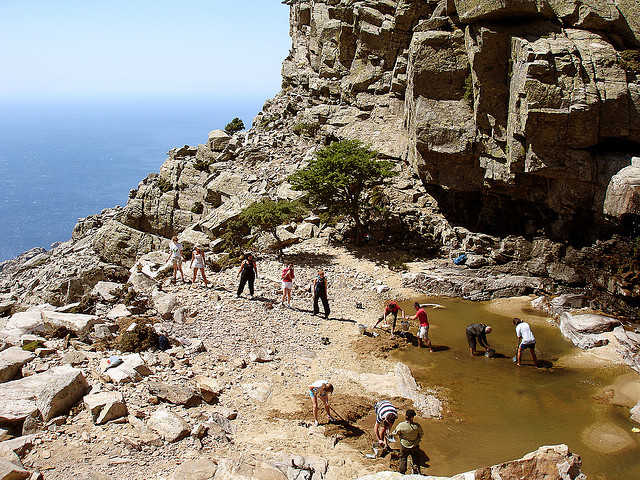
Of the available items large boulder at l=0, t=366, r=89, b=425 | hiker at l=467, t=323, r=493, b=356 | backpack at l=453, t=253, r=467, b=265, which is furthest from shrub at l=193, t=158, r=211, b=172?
large boulder at l=0, t=366, r=89, b=425

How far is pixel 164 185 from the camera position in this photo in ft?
149

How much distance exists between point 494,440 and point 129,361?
33.8ft

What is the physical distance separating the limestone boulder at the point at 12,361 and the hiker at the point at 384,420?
9.59 m

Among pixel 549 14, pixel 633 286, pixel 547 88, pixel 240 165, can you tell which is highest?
pixel 549 14

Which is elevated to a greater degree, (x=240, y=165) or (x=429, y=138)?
(x=429, y=138)

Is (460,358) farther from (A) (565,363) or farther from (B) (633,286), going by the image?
(B) (633,286)

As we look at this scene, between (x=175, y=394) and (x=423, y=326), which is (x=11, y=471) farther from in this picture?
(x=423, y=326)

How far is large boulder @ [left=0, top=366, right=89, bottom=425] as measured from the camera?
10.5 metres

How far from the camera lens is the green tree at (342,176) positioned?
27.2 meters

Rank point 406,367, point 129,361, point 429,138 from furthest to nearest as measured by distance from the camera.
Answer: point 429,138, point 406,367, point 129,361

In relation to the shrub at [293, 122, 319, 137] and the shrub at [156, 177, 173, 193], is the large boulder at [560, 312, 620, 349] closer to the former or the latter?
the shrub at [293, 122, 319, 137]

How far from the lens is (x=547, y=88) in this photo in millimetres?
22312

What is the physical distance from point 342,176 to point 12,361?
61.8 ft

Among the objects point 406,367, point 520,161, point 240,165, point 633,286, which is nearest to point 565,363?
point 406,367
